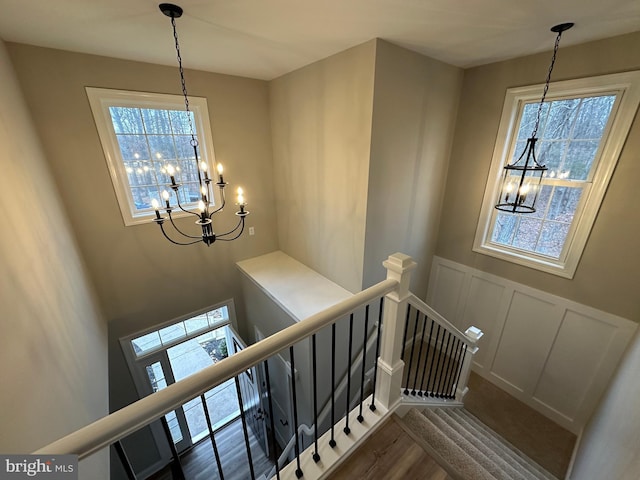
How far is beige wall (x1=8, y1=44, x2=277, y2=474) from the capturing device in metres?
2.45

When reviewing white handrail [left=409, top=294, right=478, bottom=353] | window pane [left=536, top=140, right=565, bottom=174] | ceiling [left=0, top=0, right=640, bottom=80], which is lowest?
white handrail [left=409, top=294, right=478, bottom=353]

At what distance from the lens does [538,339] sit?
3.05m

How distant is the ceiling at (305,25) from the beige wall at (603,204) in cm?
17

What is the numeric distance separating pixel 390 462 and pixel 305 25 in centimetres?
291

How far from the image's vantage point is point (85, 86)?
99.3 inches

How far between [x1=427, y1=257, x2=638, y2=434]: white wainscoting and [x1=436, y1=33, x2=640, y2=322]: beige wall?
162 millimetres

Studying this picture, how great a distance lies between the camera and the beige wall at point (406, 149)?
7.93ft

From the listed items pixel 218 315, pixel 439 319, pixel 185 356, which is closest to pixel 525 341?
pixel 439 319

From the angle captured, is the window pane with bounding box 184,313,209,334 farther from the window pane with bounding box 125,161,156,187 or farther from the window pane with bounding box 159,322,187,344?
the window pane with bounding box 125,161,156,187

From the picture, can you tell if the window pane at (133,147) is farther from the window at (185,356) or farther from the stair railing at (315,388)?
the stair railing at (315,388)

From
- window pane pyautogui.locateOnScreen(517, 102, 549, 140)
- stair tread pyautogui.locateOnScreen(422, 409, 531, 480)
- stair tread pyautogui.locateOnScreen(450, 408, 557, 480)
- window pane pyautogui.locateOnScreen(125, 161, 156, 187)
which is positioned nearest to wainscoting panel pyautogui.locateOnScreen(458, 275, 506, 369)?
stair tread pyautogui.locateOnScreen(450, 408, 557, 480)

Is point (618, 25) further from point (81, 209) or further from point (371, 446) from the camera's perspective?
point (81, 209)

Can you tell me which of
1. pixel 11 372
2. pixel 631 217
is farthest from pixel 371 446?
pixel 631 217

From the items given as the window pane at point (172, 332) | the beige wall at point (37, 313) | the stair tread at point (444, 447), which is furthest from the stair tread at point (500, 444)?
the window pane at point (172, 332)
